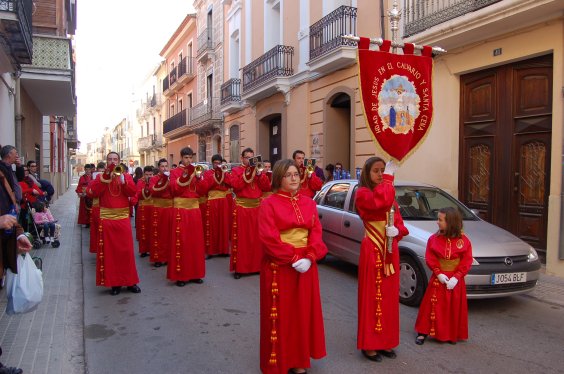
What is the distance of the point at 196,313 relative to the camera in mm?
5777

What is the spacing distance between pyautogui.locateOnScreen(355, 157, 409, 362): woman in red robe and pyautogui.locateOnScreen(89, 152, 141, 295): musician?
11.9 ft

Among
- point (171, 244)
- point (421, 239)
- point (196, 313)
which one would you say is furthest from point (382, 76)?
point (171, 244)

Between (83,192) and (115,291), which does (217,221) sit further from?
(83,192)

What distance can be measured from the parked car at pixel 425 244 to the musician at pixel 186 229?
87.2 inches

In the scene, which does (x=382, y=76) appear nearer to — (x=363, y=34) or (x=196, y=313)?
(x=196, y=313)

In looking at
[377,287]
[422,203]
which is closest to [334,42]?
[422,203]

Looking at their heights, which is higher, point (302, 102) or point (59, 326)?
point (302, 102)

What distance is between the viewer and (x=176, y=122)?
34500mm

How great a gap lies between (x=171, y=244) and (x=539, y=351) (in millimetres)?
4910

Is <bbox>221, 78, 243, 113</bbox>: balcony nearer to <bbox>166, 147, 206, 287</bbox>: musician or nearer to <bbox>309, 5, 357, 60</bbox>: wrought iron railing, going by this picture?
<bbox>309, 5, 357, 60</bbox>: wrought iron railing

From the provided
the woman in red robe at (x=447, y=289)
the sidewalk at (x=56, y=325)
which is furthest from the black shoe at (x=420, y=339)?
the sidewalk at (x=56, y=325)

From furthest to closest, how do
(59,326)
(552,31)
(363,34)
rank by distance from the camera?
(363,34)
(552,31)
(59,326)

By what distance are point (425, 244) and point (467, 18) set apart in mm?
5102

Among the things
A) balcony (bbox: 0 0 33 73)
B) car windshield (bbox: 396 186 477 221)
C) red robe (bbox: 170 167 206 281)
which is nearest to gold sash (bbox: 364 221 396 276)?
car windshield (bbox: 396 186 477 221)
